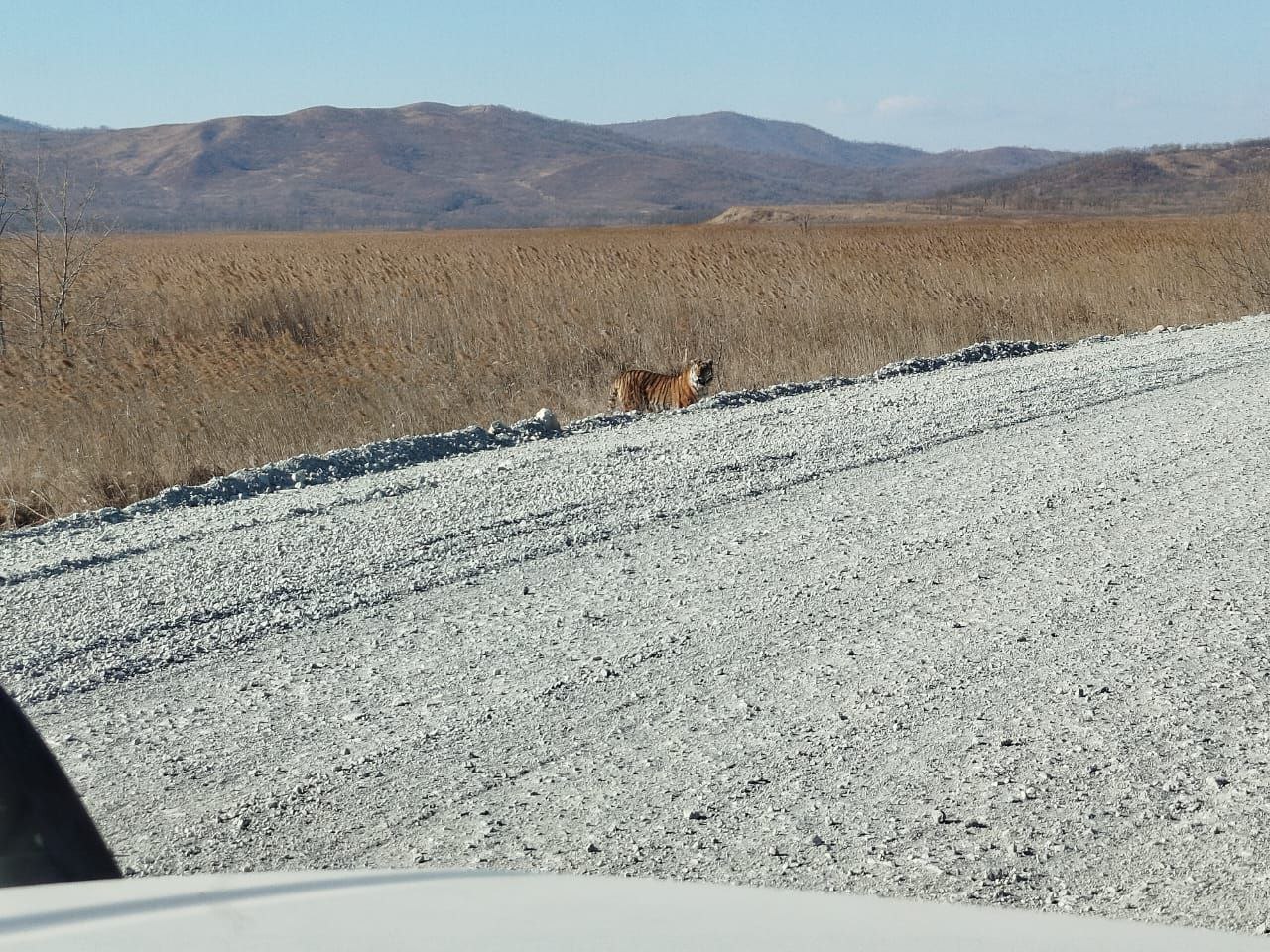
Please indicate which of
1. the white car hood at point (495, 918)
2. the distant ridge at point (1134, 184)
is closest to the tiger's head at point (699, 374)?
the white car hood at point (495, 918)

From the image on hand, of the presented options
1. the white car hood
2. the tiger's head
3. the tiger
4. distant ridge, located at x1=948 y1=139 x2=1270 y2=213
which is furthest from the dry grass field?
distant ridge, located at x1=948 y1=139 x2=1270 y2=213

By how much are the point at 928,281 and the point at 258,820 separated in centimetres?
1809

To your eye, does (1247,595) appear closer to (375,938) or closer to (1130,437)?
(1130,437)

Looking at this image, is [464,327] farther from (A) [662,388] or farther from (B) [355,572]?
(B) [355,572]

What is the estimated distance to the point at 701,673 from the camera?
4578 millimetres

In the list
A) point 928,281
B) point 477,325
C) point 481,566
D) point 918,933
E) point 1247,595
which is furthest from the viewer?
point 928,281

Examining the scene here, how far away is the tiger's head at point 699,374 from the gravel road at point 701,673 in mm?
3423

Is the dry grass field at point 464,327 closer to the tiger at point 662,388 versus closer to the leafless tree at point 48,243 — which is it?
the leafless tree at point 48,243

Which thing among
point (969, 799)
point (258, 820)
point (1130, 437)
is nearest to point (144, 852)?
point (258, 820)

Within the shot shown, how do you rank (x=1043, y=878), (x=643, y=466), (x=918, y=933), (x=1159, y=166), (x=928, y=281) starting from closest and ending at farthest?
(x=918, y=933)
(x=1043, y=878)
(x=643, y=466)
(x=928, y=281)
(x=1159, y=166)

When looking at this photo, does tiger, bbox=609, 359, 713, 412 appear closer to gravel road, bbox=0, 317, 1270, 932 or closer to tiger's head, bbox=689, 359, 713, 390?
tiger's head, bbox=689, 359, 713, 390

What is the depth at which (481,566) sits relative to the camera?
5.96 m

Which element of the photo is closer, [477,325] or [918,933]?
[918,933]

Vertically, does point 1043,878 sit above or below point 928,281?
below
